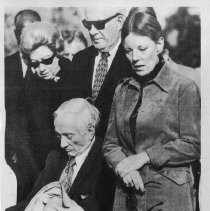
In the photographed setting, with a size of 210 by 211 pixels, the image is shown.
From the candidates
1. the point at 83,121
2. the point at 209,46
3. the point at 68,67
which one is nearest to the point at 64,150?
the point at 83,121

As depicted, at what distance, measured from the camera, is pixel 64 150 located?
106 cm

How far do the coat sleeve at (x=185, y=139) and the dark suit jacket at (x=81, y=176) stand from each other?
139mm

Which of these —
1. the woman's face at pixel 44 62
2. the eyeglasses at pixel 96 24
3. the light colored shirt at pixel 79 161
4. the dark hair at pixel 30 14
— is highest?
the dark hair at pixel 30 14

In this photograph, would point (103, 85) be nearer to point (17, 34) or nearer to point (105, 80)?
point (105, 80)

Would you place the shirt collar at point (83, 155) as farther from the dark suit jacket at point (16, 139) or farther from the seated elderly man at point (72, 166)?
the dark suit jacket at point (16, 139)

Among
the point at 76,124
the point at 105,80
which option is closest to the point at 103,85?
the point at 105,80

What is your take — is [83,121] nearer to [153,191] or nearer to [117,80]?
[117,80]

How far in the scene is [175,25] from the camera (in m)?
1.04

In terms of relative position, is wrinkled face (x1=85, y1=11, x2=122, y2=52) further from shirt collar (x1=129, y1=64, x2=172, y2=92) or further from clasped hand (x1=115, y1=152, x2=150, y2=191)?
clasped hand (x1=115, y1=152, x2=150, y2=191)

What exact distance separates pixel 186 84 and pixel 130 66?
148mm

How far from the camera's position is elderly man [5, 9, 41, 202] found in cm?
106

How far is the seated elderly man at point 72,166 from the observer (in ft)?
3.41

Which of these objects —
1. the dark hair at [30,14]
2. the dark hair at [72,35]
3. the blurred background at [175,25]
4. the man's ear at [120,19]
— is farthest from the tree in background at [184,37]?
the dark hair at [30,14]

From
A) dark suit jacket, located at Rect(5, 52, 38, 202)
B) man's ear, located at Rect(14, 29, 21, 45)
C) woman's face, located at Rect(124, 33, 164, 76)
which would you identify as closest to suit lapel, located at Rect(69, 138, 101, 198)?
dark suit jacket, located at Rect(5, 52, 38, 202)
